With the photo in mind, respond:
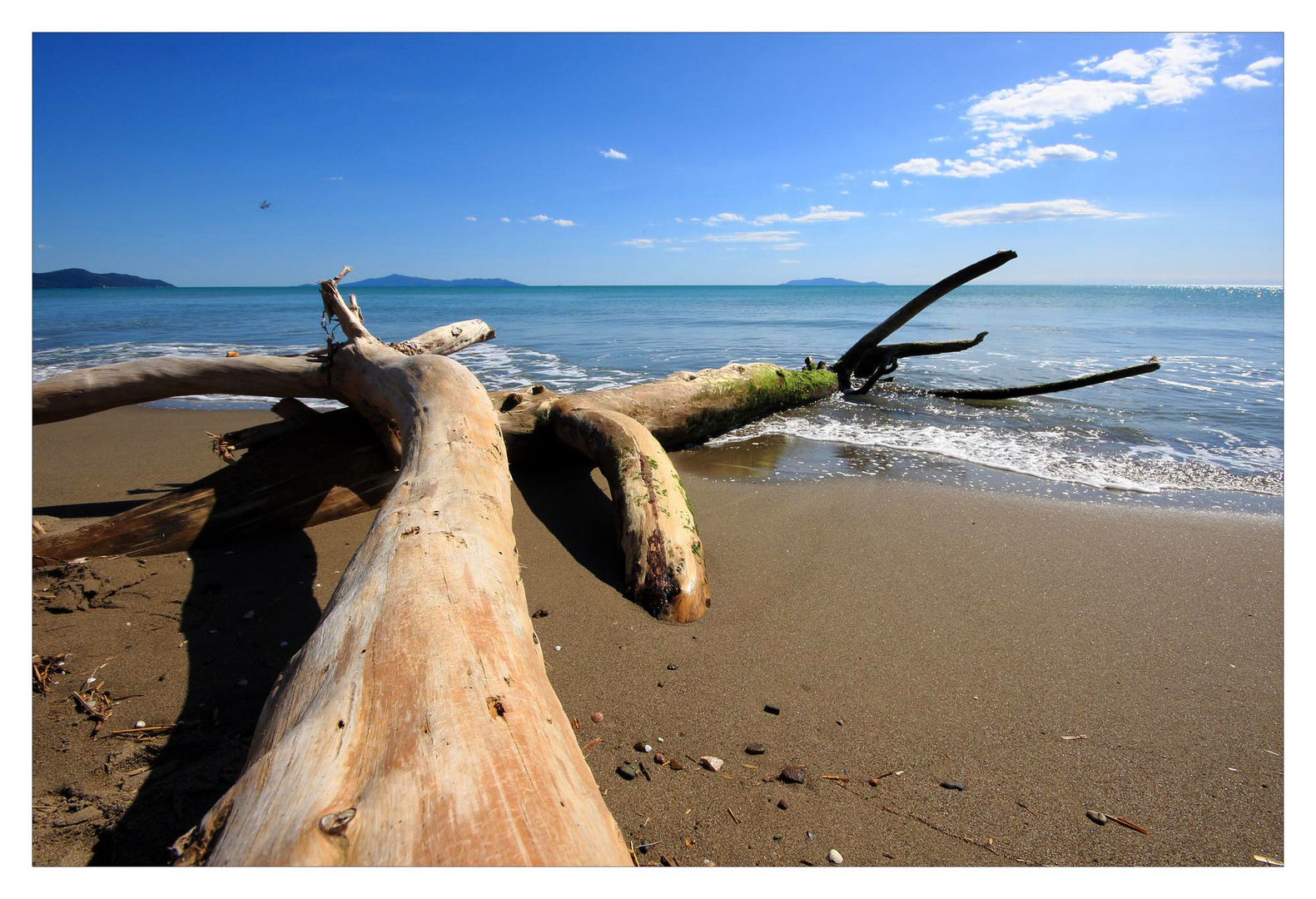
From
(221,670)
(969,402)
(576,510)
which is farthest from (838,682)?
(969,402)

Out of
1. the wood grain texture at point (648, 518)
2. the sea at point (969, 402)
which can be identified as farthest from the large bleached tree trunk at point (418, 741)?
Answer: the sea at point (969, 402)

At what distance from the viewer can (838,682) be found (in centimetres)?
250

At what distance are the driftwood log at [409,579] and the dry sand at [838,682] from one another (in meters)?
0.17

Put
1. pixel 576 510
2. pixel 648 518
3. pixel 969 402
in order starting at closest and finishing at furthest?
pixel 648 518 → pixel 576 510 → pixel 969 402

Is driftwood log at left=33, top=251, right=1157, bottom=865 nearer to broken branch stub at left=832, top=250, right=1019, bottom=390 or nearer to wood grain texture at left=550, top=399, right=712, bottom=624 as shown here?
wood grain texture at left=550, top=399, right=712, bottom=624

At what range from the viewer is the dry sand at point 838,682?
184 centimetres

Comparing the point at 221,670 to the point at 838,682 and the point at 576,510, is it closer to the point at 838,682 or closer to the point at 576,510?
the point at 576,510

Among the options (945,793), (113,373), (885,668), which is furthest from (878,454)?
(113,373)

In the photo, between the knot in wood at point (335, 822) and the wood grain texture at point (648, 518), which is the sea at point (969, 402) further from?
the knot in wood at point (335, 822)

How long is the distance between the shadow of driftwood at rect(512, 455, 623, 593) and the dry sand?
0.03 meters

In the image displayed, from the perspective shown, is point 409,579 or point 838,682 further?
point 838,682

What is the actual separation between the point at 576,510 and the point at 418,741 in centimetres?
301
